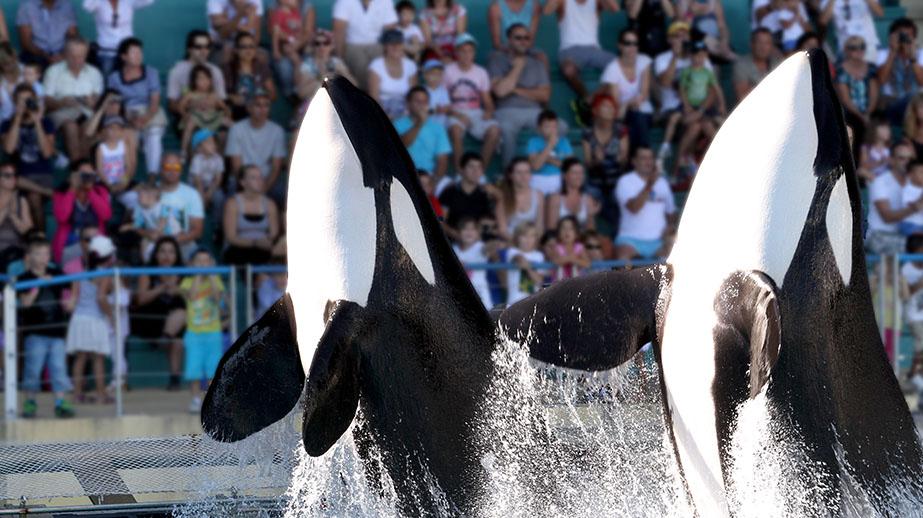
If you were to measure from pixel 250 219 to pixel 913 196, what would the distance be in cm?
676

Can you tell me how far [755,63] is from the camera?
1734 cm

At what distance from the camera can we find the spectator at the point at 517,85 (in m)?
16.5

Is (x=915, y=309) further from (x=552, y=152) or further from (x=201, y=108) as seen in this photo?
(x=201, y=108)

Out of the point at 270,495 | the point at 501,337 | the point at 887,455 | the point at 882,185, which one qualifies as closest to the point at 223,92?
the point at 882,185

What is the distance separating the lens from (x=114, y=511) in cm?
780

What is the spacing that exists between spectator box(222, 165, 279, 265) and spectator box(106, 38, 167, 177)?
1204mm

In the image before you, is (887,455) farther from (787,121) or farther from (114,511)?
(114,511)

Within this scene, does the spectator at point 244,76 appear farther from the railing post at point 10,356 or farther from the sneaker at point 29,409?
the sneaker at point 29,409

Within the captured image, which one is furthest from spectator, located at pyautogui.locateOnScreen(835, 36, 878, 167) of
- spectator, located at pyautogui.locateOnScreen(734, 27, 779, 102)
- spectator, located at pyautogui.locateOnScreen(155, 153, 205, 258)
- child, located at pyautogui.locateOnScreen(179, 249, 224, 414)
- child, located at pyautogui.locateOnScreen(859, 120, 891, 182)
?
child, located at pyautogui.locateOnScreen(179, 249, 224, 414)

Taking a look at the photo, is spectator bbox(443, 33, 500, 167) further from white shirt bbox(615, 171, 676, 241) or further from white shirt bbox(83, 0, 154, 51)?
white shirt bbox(83, 0, 154, 51)

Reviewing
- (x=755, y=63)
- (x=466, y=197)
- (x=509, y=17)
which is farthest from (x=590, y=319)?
(x=755, y=63)

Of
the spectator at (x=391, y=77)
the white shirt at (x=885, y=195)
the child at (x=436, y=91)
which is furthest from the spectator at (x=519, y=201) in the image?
the white shirt at (x=885, y=195)

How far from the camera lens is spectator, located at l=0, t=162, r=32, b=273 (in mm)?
13930

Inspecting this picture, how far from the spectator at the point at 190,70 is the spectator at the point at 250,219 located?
53.9 inches
